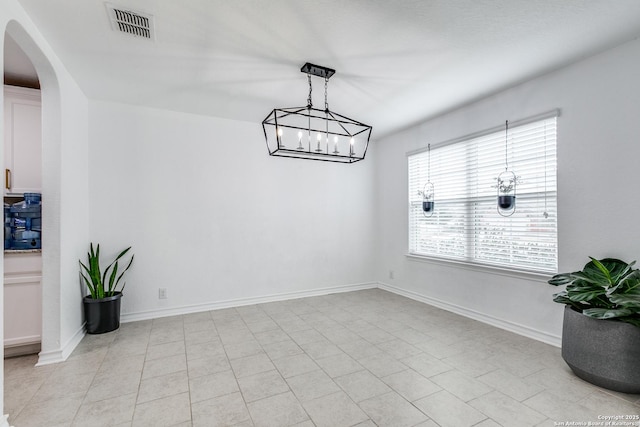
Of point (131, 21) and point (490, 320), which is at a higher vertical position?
point (131, 21)

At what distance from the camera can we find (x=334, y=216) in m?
4.92

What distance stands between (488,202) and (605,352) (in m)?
1.77

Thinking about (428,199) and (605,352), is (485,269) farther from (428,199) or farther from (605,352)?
(605,352)

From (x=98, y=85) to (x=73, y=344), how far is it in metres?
2.56

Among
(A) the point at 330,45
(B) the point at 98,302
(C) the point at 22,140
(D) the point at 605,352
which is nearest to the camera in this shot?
(D) the point at 605,352

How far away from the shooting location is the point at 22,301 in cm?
263

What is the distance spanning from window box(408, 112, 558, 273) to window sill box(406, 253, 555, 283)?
52 millimetres

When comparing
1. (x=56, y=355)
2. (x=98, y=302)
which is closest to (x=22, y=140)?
(x=98, y=302)

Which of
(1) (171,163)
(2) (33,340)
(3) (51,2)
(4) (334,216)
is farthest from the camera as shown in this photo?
(4) (334,216)

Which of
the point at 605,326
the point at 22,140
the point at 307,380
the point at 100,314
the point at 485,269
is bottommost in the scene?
the point at 307,380

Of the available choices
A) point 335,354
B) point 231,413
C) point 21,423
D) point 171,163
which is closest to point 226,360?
point 231,413

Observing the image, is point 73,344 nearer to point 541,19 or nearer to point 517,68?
point 541,19

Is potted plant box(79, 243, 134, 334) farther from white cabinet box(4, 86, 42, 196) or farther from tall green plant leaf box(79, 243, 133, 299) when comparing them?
white cabinet box(4, 86, 42, 196)

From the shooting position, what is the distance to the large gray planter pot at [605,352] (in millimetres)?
1994
